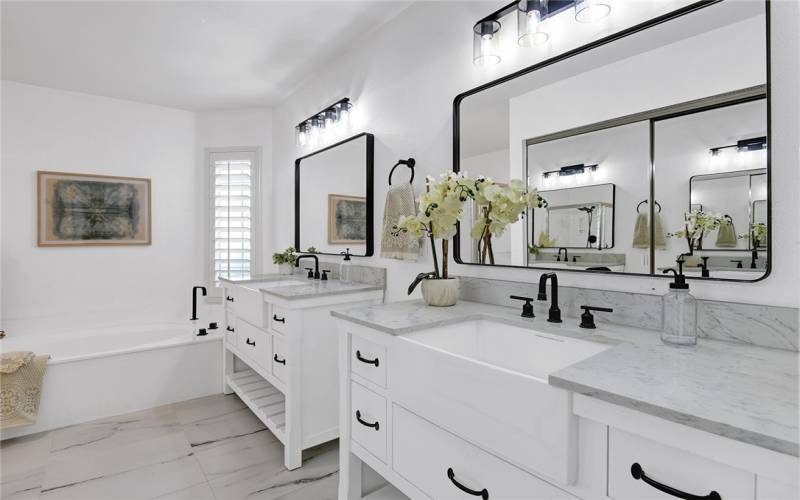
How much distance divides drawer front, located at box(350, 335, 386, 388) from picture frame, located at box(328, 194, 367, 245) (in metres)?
1.20

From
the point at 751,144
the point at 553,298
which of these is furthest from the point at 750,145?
the point at 553,298

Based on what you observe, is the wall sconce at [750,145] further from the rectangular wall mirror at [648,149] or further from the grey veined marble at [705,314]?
the grey veined marble at [705,314]

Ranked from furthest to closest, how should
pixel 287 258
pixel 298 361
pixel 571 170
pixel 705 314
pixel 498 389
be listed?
pixel 287 258 < pixel 298 361 < pixel 571 170 < pixel 705 314 < pixel 498 389

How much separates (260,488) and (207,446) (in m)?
0.58

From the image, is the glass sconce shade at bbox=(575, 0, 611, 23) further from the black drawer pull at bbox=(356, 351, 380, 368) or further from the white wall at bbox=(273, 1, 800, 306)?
the black drawer pull at bbox=(356, 351, 380, 368)

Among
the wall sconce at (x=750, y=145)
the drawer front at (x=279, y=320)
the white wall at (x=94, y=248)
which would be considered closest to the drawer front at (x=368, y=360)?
the drawer front at (x=279, y=320)

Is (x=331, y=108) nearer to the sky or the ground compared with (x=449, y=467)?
nearer to the sky

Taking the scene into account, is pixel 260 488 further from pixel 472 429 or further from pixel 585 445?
pixel 585 445

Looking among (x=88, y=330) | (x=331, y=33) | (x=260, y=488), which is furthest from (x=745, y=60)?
(x=88, y=330)

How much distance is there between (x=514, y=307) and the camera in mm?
1667

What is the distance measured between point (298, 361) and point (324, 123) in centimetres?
182

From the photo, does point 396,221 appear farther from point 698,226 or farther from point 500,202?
point 698,226

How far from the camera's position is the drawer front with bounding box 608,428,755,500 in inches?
25.7

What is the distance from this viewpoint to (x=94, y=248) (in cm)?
370
